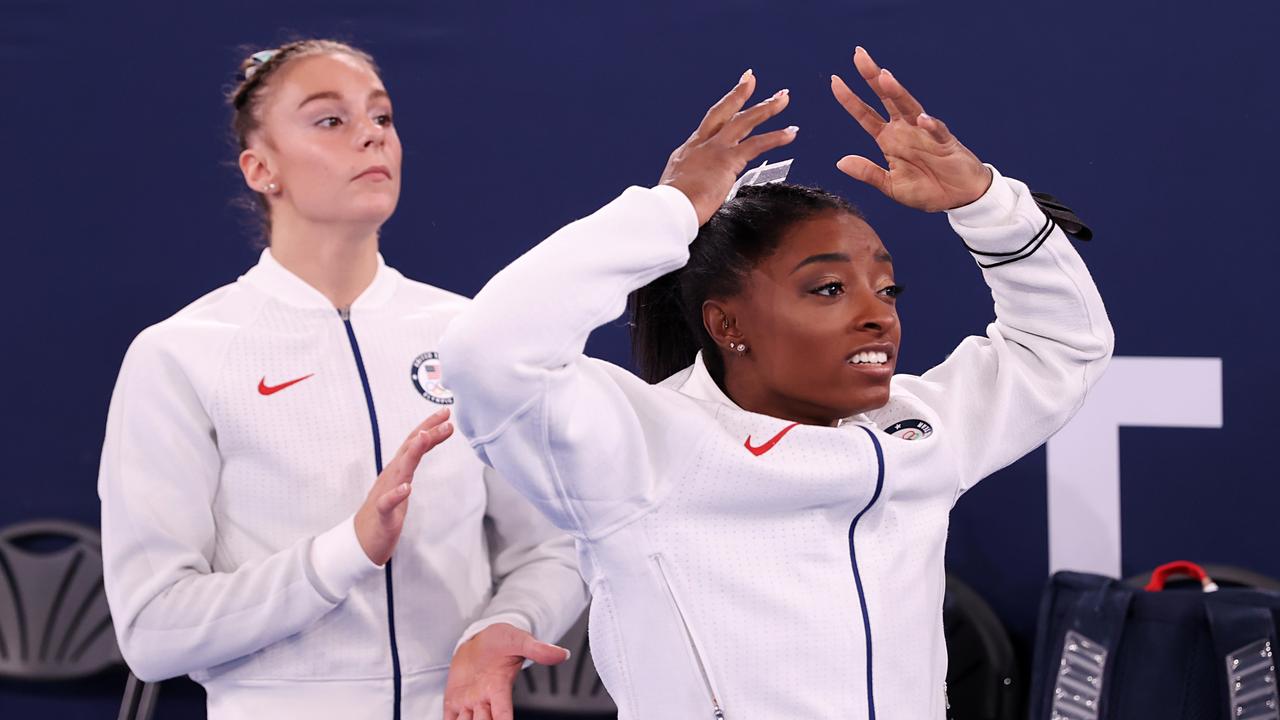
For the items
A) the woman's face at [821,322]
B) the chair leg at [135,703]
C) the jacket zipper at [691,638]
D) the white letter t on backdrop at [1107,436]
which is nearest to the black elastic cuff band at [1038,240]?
the woman's face at [821,322]

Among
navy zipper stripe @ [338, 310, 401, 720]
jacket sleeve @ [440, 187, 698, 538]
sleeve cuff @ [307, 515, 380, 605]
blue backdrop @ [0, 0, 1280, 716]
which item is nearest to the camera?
jacket sleeve @ [440, 187, 698, 538]

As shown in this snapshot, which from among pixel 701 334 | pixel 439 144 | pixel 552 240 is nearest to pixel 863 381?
pixel 701 334

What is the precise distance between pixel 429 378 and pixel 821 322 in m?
0.83

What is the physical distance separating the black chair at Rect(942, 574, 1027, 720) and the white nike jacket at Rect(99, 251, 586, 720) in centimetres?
114

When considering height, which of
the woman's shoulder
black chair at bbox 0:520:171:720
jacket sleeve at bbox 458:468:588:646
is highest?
the woman's shoulder

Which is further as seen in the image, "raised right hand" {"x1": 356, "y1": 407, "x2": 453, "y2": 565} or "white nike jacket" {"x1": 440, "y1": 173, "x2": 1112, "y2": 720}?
"raised right hand" {"x1": 356, "y1": 407, "x2": 453, "y2": 565}

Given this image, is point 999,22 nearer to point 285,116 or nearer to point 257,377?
point 285,116

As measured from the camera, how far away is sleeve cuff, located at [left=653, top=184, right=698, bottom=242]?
4.86 feet

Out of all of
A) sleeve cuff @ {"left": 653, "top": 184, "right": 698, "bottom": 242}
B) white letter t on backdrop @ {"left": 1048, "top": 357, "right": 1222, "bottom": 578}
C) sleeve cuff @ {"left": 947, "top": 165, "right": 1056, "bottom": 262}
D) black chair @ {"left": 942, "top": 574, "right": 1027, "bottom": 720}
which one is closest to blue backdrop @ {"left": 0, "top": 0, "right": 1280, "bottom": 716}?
white letter t on backdrop @ {"left": 1048, "top": 357, "right": 1222, "bottom": 578}

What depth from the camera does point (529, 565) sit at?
2.19m

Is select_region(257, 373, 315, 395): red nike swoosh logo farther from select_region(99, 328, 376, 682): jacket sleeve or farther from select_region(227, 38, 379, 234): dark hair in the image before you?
select_region(227, 38, 379, 234): dark hair

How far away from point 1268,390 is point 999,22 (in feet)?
3.35

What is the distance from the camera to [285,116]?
2.21 metres

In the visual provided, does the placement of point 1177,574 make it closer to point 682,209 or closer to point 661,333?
point 661,333
